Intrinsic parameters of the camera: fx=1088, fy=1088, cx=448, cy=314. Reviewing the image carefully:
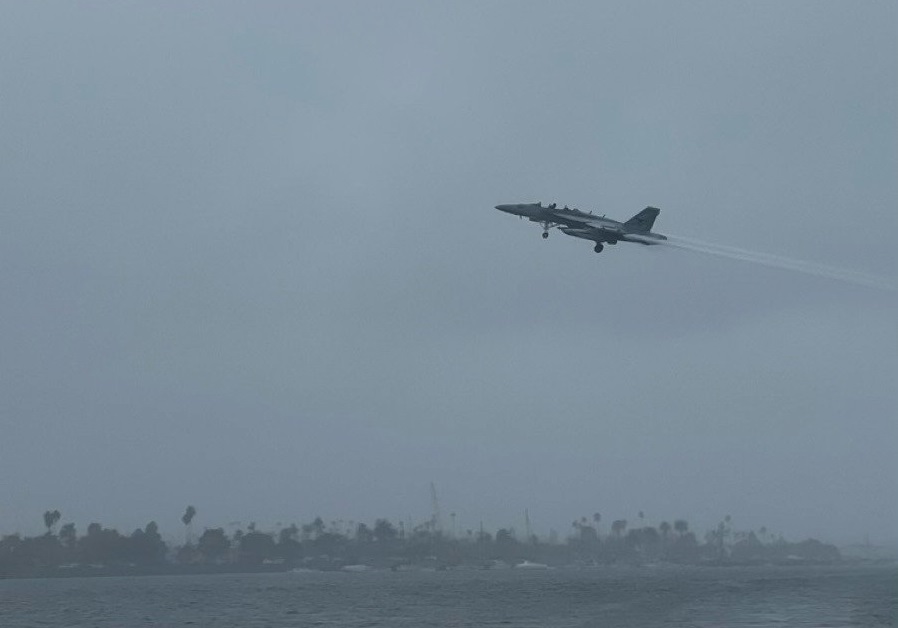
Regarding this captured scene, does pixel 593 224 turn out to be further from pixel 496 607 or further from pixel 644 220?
pixel 496 607

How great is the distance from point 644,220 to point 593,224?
659 centimetres

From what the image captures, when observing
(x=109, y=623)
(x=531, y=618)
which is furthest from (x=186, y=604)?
(x=531, y=618)

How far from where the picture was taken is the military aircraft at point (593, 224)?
92.4m

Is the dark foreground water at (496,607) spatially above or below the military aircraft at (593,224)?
below

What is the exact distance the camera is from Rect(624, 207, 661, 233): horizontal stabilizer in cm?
9600

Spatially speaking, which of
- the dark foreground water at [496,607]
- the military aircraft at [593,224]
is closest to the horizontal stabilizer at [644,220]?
the military aircraft at [593,224]

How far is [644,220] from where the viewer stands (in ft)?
318

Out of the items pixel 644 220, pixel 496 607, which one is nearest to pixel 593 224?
pixel 644 220

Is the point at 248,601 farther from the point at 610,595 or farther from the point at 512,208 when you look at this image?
the point at 512,208

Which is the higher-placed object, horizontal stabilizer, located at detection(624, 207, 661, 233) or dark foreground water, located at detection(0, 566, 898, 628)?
horizontal stabilizer, located at detection(624, 207, 661, 233)

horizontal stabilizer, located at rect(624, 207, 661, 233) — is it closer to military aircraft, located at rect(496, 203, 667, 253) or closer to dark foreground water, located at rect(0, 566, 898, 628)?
military aircraft, located at rect(496, 203, 667, 253)

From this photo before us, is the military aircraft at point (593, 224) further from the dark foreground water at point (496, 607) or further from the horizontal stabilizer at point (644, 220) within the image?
the dark foreground water at point (496, 607)

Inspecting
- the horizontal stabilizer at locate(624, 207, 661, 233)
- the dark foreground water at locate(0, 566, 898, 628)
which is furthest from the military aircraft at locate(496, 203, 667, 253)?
the dark foreground water at locate(0, 566, 898, 628)

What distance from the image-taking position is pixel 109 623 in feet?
352
